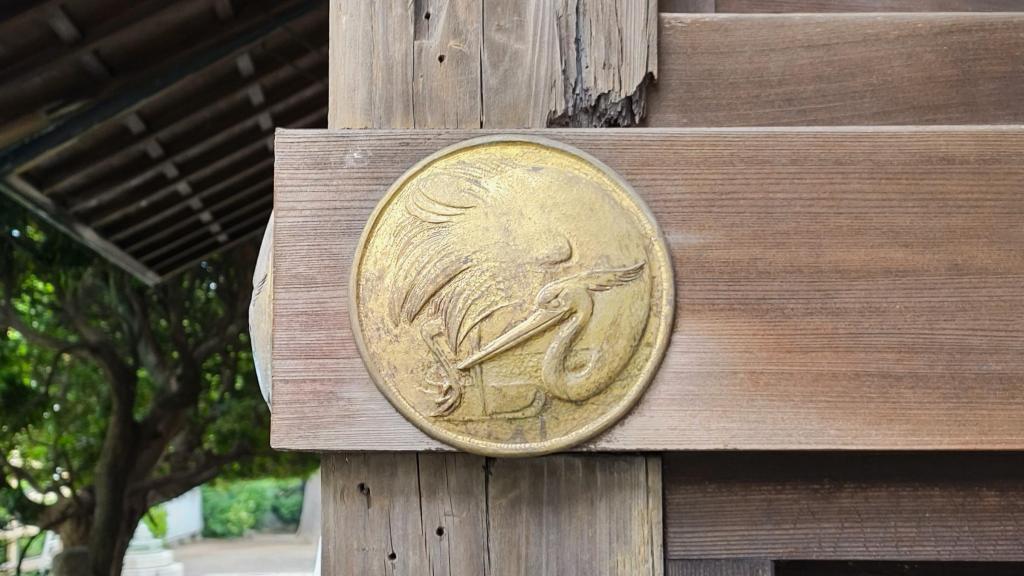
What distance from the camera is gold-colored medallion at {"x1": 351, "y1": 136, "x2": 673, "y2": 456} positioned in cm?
113

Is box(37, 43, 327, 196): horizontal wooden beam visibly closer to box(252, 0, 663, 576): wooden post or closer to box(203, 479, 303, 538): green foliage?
box(252, 0, 663, 576): wooden post

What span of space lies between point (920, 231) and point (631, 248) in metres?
0.36

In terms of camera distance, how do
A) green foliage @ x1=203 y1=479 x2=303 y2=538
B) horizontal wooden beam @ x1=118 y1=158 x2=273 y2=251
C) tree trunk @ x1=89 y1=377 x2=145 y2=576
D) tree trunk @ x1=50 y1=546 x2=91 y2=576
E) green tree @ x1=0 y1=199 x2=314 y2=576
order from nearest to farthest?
horizontal wooden beam @ x1=118 y1=158 x2=273 y2=251
tree trunk @ x1=50 y1=546 x2=91 y2=576
tree trunk @ x1=89 y1=377 x2=145 y2=576
green tree @ x1=0 y1=199 x2=314 y2=576
green foliage @ x1=203 y1=479 x2=303 y2=538

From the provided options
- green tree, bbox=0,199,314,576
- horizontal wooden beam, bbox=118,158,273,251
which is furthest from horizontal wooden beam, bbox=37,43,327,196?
green tree, bbox=0,199,314,576

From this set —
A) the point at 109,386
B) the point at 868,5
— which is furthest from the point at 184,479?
the point at 868,5

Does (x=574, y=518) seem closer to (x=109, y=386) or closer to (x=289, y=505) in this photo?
(x=109, y=386)

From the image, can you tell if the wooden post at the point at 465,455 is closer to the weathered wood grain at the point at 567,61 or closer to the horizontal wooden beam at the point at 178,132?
the weathered wood grain at the point at 567,61

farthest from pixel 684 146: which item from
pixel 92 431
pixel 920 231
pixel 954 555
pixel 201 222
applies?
pixel 92 431

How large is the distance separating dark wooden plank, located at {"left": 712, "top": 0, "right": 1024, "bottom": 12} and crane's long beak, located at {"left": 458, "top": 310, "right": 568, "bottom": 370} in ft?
1.85

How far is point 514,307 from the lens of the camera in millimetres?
1131

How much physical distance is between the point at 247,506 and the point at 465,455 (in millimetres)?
26592

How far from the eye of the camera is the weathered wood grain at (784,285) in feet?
3.77

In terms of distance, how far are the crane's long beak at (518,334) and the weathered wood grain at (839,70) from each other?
33 centimetres

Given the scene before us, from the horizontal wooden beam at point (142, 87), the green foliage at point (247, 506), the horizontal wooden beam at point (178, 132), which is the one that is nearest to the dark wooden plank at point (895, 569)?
the horizontal wooden beam at point (142, 87)
